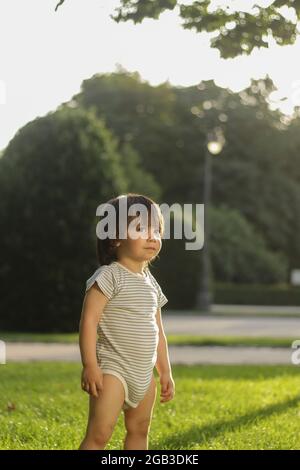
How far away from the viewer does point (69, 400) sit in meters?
8.84

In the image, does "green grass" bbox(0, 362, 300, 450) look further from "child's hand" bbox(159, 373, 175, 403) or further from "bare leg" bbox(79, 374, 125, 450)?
"bare leg" bbox(79, 374, 125, 450)

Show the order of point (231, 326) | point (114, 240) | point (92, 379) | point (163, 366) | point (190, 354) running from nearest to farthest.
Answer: point (92, 379) < point (114, 240) < point (163, 366) < point (190, 354) < point (231, 326)

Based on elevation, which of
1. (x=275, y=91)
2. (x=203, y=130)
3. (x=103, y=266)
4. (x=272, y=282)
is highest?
(x=203, y=130)

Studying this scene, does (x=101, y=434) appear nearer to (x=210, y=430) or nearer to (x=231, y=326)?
(x=210, y=430)

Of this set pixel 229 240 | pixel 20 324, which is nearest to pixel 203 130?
pixel 229 240

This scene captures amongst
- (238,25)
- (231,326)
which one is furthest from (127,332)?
(231,326)

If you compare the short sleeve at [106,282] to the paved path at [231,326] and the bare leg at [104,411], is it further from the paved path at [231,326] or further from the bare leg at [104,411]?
the paved path at [231,326]

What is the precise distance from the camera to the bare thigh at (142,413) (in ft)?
14.9

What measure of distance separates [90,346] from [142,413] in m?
0.49

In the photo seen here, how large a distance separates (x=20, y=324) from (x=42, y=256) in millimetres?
1442

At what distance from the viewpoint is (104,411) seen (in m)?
4.33

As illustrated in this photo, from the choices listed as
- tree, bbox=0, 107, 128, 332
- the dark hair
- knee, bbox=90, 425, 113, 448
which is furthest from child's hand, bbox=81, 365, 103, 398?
tree, bbox=0, 107, 128, 332

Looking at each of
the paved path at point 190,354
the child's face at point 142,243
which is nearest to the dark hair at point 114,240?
the child's face at point 142,243

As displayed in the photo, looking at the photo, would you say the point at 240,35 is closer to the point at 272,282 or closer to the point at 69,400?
the point at 69,400
